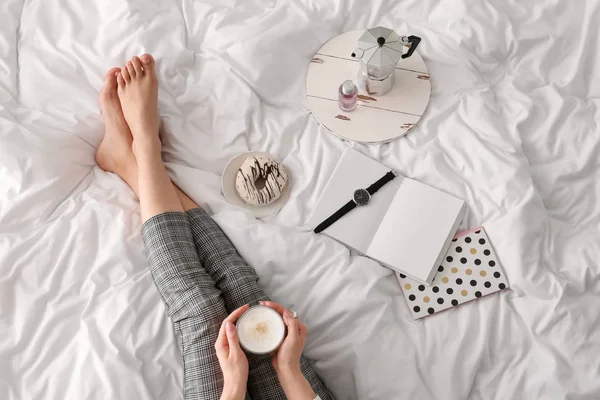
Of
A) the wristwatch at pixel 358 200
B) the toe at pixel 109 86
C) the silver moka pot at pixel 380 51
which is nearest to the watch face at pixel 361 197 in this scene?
the wristwatch at pixel 358 200

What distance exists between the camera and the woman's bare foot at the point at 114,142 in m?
1.11

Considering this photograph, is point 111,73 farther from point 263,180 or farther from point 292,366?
point 292,366


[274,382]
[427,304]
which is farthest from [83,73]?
[427,304]

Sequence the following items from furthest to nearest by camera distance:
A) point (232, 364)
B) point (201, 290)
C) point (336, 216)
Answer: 1. point (336, 216)
2. point (201, 290)
3. point (232, 364)

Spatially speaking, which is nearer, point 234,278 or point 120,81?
point 234,278

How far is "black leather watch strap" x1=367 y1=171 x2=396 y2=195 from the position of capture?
3.60ft

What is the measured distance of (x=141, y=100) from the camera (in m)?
1.12

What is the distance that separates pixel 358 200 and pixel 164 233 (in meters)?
0.40

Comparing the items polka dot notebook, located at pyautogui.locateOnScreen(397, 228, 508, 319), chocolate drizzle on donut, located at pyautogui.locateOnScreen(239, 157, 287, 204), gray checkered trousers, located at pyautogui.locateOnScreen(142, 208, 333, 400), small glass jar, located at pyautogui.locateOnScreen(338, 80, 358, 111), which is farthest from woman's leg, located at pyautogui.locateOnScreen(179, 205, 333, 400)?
small glass jar, located at pyautogui.locateOnScreen(338, 80, 358, 111)

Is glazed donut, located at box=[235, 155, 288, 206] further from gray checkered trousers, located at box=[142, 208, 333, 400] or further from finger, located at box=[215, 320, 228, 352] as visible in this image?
finger, located at box=[215, 320, 228, 352]

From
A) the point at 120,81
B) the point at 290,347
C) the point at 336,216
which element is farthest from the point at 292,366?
the point at 120,81

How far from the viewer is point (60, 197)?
1.03 metres

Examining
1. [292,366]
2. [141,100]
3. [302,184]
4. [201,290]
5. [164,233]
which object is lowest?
[292,366]

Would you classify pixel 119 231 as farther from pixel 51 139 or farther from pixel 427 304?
pixel 427 304
